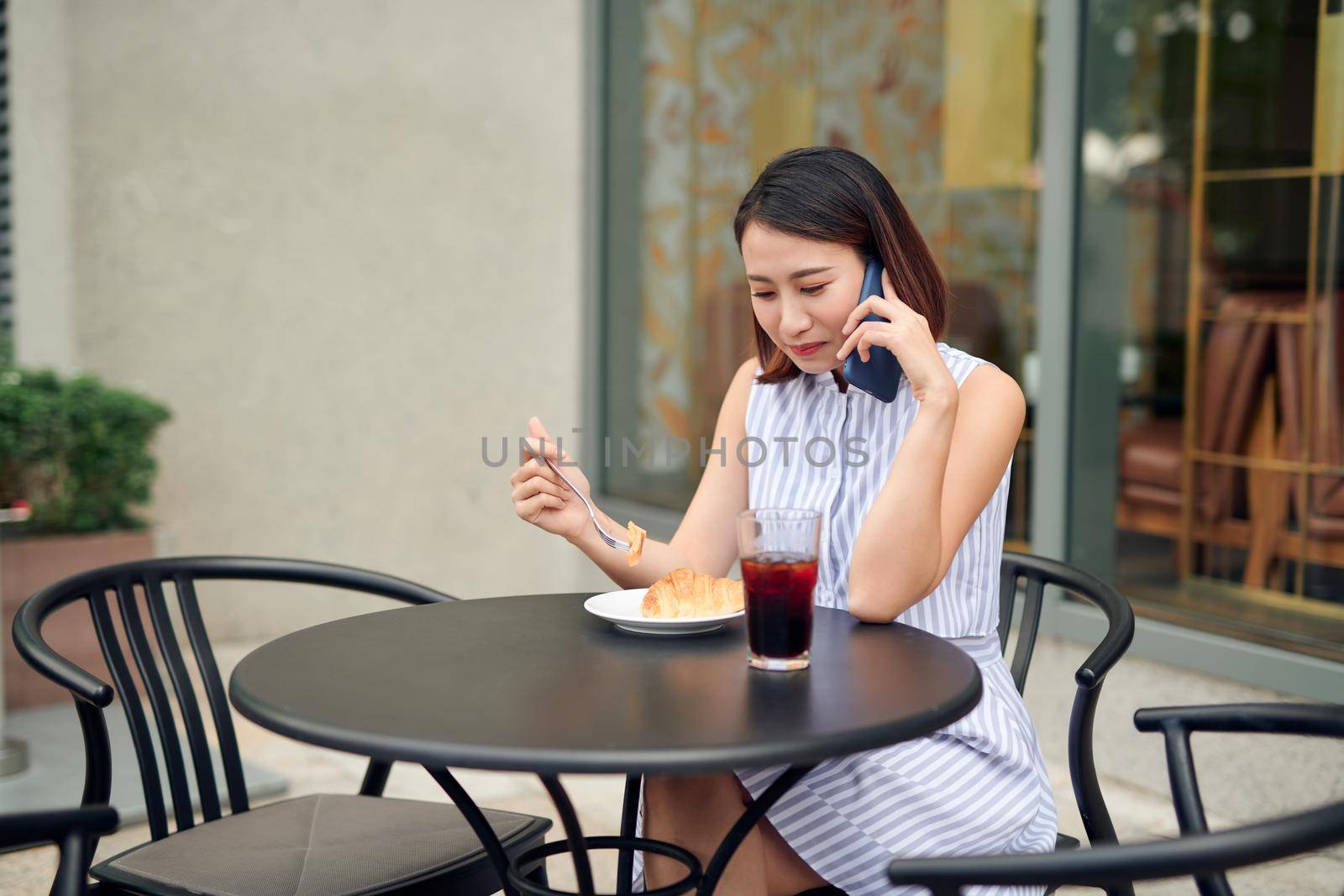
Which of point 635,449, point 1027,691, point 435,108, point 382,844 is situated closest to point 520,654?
point 382,844

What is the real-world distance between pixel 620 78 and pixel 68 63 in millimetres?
1854

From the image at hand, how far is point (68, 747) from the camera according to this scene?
10.6ft

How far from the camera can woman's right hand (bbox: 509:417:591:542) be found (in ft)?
5.40

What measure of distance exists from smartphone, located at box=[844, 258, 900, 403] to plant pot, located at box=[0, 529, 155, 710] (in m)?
2.65

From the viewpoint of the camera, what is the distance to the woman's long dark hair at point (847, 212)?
1.68 meters

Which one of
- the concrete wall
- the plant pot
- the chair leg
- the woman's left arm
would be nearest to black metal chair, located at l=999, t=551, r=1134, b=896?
the woman's left arm

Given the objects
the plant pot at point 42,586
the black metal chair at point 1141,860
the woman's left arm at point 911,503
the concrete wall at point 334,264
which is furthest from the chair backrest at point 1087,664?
the concrete wall at point 334,264

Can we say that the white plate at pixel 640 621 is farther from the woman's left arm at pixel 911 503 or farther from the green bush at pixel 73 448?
the green bush at pixel 73 448

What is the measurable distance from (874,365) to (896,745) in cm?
56

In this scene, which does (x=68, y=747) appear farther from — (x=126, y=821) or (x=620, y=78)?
(x=620, y=78)

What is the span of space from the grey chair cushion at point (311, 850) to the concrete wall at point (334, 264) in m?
2.46

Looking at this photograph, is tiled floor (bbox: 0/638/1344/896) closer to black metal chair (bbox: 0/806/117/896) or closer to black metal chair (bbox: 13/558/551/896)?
black metal chair (bbox: 13/558/551/896)

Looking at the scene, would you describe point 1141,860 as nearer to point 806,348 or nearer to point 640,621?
point 640,621

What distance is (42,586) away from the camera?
11.8ft
